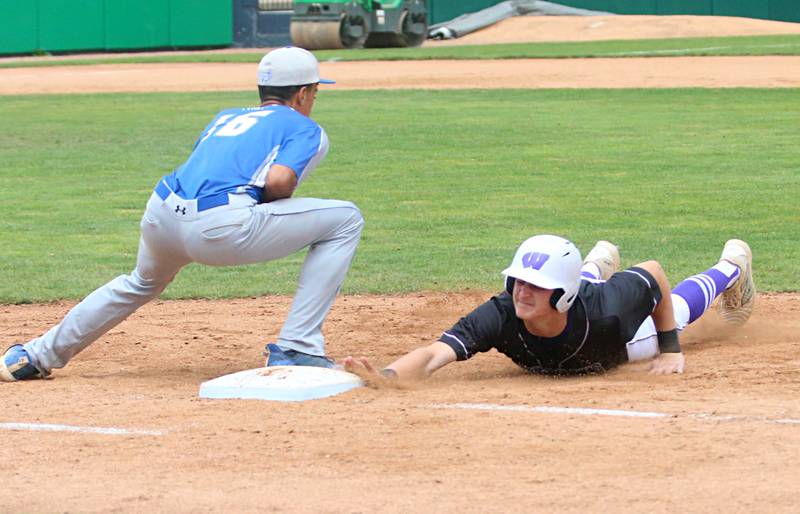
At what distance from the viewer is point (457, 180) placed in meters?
13.5

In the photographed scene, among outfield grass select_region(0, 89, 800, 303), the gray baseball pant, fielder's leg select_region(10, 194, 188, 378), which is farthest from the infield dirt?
outfield grass select_region(0, 89, 800, 303)

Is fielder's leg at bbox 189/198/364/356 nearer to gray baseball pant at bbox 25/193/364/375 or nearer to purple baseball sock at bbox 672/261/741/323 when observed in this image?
gray baseball pant at bbox 25/193/364/375

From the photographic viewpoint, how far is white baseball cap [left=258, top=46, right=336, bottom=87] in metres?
5.80

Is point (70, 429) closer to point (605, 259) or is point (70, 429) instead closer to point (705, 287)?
point (605, 259)

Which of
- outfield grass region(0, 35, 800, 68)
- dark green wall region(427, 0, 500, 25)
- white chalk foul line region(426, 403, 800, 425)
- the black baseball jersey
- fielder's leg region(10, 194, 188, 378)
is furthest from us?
dark green wall region(427, 0, 500, 25)

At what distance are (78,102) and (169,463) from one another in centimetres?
1885

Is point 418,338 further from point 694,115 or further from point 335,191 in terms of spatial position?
point 694,115

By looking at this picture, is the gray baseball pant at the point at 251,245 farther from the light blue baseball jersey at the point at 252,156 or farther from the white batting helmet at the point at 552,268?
the white batting helmet at the point at 552,268

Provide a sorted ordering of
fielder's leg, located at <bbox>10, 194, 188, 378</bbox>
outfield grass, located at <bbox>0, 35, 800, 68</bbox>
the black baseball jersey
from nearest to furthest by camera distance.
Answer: the black baseball jersey → fielder's leg, located at <bbox>10, 194, 188, 378</bbox> → outfield grass, located at <bbox>0, 35, 800, 68</bbox>

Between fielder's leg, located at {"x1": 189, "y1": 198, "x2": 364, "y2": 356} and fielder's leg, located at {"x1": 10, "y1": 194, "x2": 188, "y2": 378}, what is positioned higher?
fielder's leg, located at {"x1": 189, "y1": 198, "x2": 364, "y2": 356}

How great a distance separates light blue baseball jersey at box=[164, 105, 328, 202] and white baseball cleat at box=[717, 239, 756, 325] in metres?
2.43

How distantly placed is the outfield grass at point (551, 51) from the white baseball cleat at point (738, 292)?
70.9ft

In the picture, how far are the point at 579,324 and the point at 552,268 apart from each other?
1.33ft

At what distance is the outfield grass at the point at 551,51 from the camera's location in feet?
95.1
